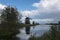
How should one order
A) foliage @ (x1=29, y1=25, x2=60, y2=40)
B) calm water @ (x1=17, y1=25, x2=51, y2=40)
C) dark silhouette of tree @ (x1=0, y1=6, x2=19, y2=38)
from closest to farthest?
foliage @ (x1=29, y1=25, x2=60, y2=40), calm water @ (x1=17, y1=25, x2=51, y2=40), dark silhouette of tree @ (x1=0, y1=6, x2=19, y2=38)

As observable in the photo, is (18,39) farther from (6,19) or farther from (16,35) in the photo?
(6,19)

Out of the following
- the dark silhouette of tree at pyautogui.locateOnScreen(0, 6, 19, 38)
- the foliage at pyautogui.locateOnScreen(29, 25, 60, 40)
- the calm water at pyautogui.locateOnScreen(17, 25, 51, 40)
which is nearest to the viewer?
the foliage at pyautogui.locateOnScreen(29, 25, 60, 40)

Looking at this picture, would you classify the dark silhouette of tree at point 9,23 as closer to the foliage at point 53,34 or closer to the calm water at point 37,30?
the calm water at point 37,30

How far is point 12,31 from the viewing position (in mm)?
19531

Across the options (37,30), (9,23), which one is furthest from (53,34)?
(9,23)

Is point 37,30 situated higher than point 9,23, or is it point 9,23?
point 9,23

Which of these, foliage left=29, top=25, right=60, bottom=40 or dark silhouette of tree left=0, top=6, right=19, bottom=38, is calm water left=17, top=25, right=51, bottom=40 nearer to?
foliage left=29, top=25, right=60, bottom=40

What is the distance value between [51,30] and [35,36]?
4.64 feet

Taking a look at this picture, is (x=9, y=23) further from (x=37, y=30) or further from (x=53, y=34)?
(x=53, y=34)

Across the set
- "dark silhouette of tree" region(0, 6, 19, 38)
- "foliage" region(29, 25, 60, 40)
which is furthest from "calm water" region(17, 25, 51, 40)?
"dark silhouette of tree" region(0, 6, 19, 38)

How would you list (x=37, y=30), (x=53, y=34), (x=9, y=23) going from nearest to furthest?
1. (x=53, y=34)
2. (x=37, y=30)
3. (x=9, y=23)

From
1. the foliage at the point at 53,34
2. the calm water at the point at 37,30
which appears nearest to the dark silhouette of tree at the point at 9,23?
the calm water at the point at 37,30

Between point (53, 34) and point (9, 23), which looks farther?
point (9, 23)

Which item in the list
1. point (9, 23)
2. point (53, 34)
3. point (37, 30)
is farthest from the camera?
point (9, 23)
